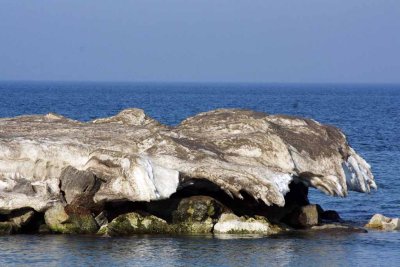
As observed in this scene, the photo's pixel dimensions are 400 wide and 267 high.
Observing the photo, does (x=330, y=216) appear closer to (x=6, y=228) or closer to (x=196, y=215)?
(x=196, y=215)

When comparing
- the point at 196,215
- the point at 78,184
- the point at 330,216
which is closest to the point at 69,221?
the point at 78,184

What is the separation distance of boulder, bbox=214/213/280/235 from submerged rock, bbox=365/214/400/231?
15.1 ft

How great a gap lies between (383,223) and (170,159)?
9.28 meters

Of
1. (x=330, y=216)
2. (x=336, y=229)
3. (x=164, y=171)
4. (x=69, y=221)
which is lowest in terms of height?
(x=330, y=216)

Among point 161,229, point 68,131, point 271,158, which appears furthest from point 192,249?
point 68,131

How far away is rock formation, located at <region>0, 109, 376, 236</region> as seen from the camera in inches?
1403

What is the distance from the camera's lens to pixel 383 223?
129ft

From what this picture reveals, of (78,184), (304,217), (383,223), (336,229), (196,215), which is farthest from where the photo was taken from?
(383,223)

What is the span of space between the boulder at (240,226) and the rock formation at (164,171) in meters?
0.08

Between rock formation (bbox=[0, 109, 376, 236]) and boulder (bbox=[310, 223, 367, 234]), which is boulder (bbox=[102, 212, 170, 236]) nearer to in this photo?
rock formation (bbox=[0, 109, 376, 236])

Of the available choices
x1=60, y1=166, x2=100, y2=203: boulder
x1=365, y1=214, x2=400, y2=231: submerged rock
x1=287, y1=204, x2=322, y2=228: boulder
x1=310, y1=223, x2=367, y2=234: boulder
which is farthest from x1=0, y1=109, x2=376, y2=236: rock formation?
x1=365, y1=214, x2=400, y2=231: submerged rock

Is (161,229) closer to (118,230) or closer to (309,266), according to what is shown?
(118,230)

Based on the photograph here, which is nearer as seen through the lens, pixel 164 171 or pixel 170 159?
pixel 164 171

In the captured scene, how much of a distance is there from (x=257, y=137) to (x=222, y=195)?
2646 mm
